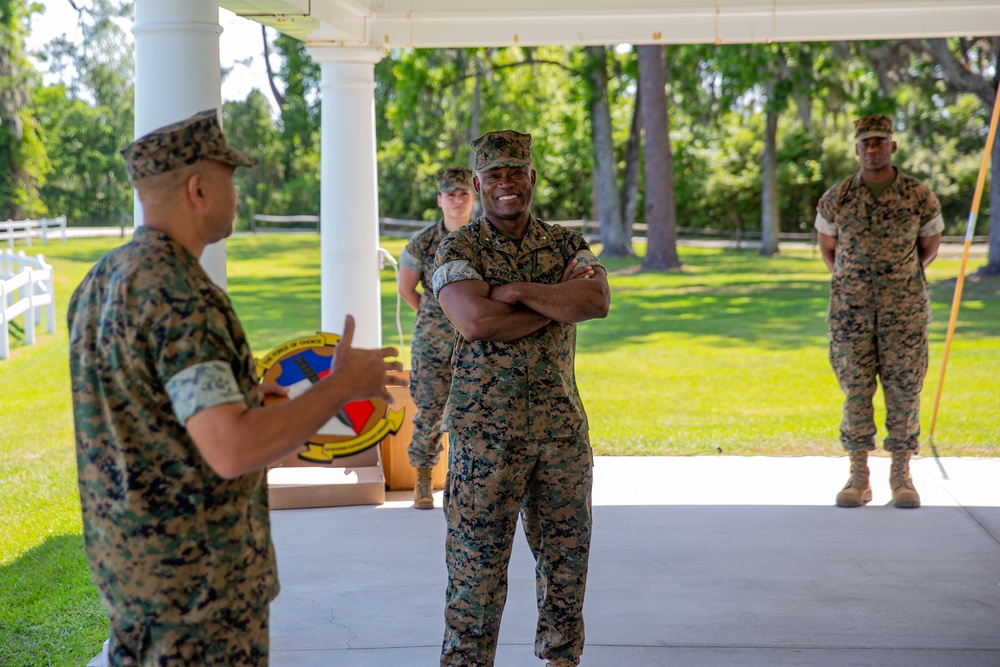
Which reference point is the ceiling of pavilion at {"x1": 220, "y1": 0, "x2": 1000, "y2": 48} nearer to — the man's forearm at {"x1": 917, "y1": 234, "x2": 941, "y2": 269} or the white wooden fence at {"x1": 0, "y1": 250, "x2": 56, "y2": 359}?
the man's forearm at {"x1": 917, "y1": 234, "x2": 941, "y2": 269}

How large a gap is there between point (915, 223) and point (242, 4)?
3539 millimetres

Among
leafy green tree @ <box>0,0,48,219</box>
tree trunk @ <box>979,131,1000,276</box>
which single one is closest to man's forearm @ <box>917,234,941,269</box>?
tree trunk @ <box>979,131,1000,276</box>

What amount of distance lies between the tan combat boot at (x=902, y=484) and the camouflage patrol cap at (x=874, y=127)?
1.74m

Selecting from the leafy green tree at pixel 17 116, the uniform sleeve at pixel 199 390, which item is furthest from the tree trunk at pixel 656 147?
the uniform sleeve at pixel 199 390

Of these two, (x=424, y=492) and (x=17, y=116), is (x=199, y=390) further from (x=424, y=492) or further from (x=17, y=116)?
(x=17, y=116)

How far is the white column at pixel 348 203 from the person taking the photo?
652cm

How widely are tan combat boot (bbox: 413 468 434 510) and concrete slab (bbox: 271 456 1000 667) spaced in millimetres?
92

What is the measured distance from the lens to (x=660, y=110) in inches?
782

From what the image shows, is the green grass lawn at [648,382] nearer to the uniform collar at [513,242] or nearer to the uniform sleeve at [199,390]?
the uniform collar at [513,242]

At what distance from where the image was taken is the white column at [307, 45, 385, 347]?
21.4 ft

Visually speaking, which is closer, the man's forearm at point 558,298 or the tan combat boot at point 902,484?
the man's forearm at point 558,298

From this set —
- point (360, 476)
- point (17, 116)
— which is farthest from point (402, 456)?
point (17, 116)

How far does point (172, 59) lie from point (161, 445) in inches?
76.1

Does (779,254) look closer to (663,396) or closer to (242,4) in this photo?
(663,396)
